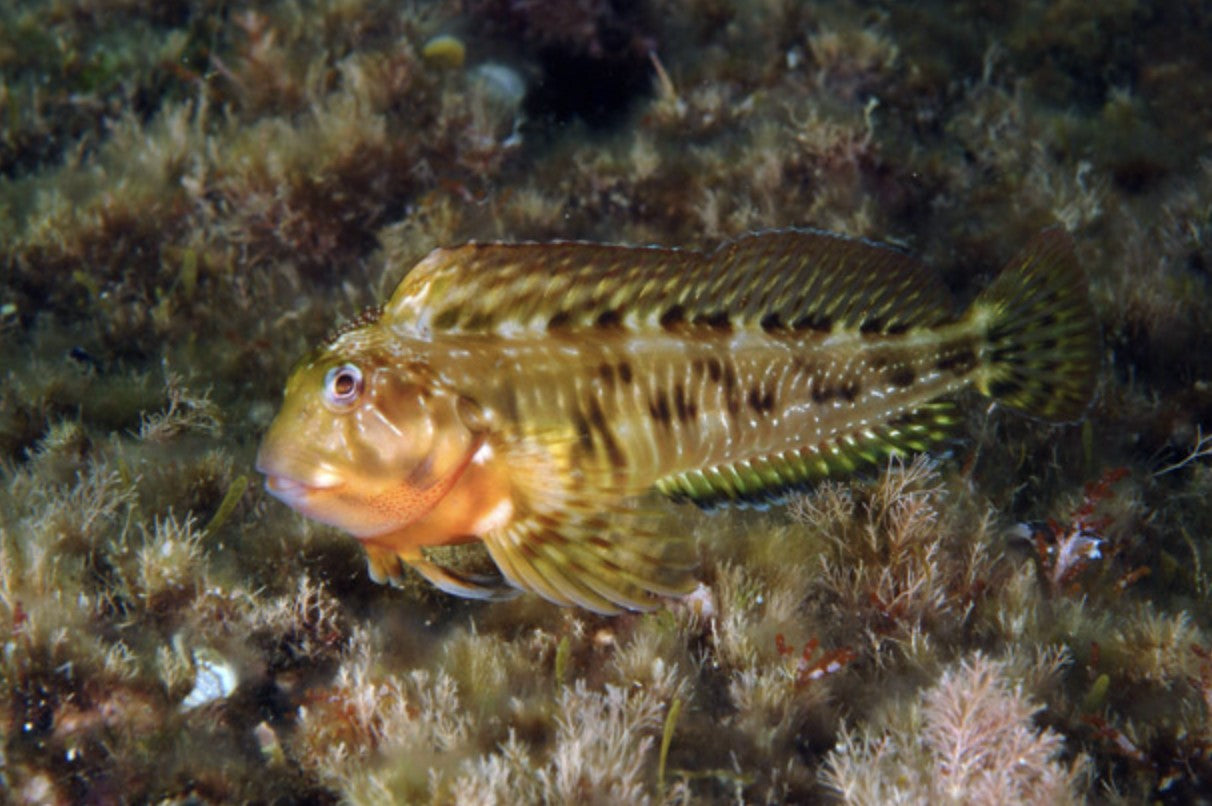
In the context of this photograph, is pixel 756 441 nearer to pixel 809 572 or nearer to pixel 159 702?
pixel 809 572

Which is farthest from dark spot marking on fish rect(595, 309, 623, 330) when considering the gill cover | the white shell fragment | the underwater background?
the white shell fragment

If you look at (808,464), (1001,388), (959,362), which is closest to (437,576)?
(808,464)

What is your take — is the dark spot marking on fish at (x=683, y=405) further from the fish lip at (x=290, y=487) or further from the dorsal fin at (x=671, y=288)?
the fish lip at (x=290, y=487)

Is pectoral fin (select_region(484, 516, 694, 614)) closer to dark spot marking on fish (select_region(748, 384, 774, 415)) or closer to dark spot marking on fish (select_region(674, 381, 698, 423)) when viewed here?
dark spot marking on fish (select_region(674, 381, 698, 423))

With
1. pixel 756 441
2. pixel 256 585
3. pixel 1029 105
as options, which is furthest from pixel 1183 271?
pixel 256 585

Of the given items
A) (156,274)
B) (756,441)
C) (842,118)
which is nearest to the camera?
(756,441)

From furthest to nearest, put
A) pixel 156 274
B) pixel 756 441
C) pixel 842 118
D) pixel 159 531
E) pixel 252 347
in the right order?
pixel 842 118
pixel 156 274
pixel 252 347
pixel 756 441
pixel 159 531

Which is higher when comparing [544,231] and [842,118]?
[842,118]

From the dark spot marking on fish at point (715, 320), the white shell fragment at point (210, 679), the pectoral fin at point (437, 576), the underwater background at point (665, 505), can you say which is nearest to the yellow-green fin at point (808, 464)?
the underwater background at point (665, 505)
